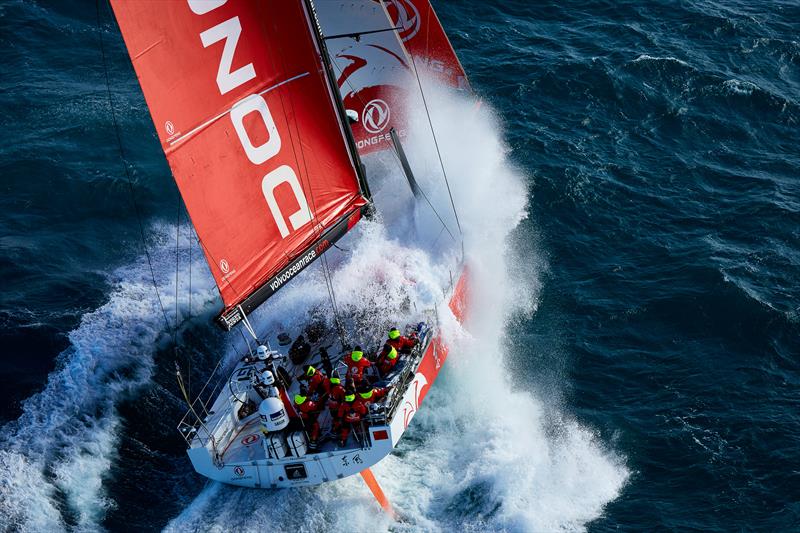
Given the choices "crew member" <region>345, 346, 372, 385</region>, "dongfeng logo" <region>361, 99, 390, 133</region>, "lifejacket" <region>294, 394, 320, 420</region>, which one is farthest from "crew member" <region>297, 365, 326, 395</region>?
"dongfeng logo" <region>361, 99, 390, 133</region>

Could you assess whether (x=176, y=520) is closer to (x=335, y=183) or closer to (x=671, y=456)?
(x=335, y=183)

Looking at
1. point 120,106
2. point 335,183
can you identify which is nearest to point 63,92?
point 120,106

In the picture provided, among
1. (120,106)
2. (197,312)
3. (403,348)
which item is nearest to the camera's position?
(403,348)

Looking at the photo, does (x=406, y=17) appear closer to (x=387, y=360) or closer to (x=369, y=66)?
(x=369, y=66)

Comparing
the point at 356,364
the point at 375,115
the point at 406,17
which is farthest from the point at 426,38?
the point at 356,364

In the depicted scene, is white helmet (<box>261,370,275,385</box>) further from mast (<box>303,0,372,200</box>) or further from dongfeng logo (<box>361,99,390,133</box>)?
dongfeng logo (<box>361,99,390,133</box>)

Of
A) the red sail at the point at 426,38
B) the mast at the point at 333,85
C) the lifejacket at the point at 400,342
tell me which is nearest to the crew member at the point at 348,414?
the lifejacket at the point at 400,342
